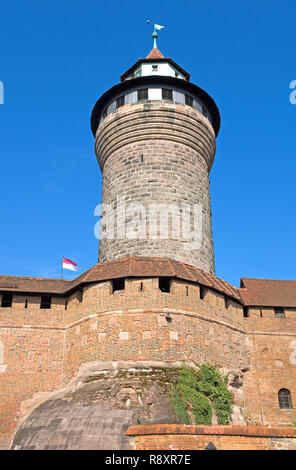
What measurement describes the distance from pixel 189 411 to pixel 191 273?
539cm

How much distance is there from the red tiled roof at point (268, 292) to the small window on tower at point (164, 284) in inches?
160

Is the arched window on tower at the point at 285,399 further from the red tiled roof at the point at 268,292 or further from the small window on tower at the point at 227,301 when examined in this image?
the small window on tower at the point at 227,301

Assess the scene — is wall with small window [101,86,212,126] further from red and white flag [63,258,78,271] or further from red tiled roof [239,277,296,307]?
red tiled roof [239,277,296,307]

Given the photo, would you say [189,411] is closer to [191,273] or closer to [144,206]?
[191,273]

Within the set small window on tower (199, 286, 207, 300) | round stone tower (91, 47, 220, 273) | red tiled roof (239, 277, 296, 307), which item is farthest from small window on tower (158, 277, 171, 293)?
red tiled roof (239, 277, 296, 307)

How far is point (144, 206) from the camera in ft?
63.2

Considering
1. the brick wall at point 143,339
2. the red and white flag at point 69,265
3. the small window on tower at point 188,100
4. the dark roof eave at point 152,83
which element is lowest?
the brick wall at point 143,339

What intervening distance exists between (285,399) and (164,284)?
682 cm

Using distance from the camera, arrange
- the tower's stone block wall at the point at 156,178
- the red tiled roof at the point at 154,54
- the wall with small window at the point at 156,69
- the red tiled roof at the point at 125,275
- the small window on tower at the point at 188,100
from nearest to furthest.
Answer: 1. the red tiled roof at the point at 125,275
2. the tower's stone block wall at the point at 156,178
3. the small window on tower at the point at 188,100
4. the wall with small window at the point at 156,69
5. the red tiled roof at the point at 154,54

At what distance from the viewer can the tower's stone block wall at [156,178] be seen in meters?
19.0

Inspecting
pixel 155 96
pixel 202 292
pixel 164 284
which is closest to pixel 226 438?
pixel 202 292

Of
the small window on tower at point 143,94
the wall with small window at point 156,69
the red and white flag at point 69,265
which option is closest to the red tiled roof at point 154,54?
the wall with small window at point 156,69

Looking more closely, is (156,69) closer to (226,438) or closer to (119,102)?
(119,102)
